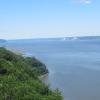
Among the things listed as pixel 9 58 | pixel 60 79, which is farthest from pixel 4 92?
pixel 60 79

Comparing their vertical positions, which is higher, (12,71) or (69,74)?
(12,71)

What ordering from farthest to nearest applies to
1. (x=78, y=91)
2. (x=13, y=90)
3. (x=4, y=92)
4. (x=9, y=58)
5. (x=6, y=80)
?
(x=78, y=91)
(x=9, y=58)
(x=6, y=80)
(x=13, y=90)
(x=4, y=92)

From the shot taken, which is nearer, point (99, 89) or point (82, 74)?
point (99, 89)

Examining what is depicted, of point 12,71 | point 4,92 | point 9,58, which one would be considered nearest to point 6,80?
point 4,92

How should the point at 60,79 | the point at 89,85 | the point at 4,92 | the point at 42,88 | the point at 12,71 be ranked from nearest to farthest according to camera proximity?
the point at 4,92 → the point at 42,88 → the point at 12,71 → the point at 89,85 → the point at 60,79

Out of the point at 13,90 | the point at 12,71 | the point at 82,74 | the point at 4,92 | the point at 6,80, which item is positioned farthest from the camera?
the point at 82,74

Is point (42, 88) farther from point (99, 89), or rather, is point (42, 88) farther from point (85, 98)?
point (99, 89)

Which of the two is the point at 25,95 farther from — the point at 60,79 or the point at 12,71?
the point at 60,79

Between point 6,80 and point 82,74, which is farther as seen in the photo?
point 82,74

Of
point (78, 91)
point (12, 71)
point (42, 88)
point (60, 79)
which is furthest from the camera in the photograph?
point (60, 79)

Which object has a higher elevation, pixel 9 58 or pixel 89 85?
pixel 9 58
